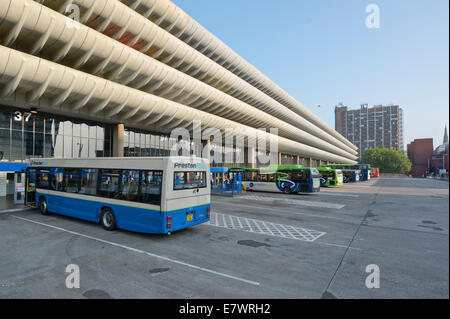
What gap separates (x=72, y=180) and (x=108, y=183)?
2889mm

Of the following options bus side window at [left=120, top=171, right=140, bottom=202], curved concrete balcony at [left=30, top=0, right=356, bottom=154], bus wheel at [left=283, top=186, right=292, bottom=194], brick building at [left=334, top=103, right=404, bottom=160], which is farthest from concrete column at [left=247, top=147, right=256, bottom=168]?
brick building at [left=334, top=103, right=404, bottom=160]

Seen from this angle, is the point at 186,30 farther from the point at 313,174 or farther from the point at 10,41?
the point at 313,174

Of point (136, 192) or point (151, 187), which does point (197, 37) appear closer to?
point (136, 192)

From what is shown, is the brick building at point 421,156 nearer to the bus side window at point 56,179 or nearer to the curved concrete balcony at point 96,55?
the curved concrete balcony at point 96,55

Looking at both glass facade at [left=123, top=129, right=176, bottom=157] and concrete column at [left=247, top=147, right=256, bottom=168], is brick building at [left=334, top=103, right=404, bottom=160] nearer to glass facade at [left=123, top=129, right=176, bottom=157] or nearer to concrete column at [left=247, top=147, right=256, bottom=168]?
concrete column at [left=247, top=147, right=256, bottom=168]

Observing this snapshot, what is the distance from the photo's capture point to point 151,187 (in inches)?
369

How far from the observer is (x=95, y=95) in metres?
18.9

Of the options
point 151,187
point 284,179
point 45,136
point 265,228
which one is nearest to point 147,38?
point 45,136

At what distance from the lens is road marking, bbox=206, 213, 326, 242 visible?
33.7 ft

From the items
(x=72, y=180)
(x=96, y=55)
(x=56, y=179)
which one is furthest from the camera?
(x=96, y=55)

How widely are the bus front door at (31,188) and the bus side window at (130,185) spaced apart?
8.32 metres

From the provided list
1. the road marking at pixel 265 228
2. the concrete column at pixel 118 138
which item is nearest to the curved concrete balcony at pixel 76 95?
the concrete column at pixel 118 138
